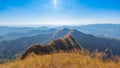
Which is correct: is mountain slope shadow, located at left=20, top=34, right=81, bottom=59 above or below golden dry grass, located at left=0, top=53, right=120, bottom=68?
below

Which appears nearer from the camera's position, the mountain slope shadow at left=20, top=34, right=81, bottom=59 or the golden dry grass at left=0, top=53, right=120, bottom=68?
the golden dry grass at left=0, top=53, right=120, bottom=68

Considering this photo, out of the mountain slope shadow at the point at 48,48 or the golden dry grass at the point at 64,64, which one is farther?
the mountain slope shadow at the point at 48,48

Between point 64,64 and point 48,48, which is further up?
point 64,64

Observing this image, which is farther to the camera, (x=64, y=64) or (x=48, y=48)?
(x=48, y=48)

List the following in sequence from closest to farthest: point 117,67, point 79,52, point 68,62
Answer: point 117,67
point 68,62
point 79,52

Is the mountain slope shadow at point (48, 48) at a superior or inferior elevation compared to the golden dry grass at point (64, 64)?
inferior

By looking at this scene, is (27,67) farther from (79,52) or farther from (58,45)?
(58,45)

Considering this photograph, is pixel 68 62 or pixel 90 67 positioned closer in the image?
pixel 90 67

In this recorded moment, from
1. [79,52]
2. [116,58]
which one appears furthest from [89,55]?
[116,58]

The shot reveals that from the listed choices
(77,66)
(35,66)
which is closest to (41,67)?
(35,66)

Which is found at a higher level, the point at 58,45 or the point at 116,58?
the point at 116,58

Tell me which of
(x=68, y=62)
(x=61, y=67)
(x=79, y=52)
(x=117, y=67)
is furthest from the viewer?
(x=79, y=52)
